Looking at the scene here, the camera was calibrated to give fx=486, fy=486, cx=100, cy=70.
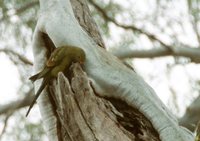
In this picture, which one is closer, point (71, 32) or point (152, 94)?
point (152, 94)

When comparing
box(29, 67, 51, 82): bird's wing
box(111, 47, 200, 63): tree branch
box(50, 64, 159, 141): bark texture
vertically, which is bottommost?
box(111, 47, 200, 63): tree branch

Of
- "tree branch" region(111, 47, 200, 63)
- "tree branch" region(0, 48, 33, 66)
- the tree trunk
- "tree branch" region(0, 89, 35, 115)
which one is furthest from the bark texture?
"tree branch" region(0, 48, 33, 66)

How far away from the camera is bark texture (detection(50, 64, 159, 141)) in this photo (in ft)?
6.03

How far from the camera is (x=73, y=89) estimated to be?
1912mm

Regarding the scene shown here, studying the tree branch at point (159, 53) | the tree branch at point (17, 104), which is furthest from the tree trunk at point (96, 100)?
the tree branch at point (159, 53)

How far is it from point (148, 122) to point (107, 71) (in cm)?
33

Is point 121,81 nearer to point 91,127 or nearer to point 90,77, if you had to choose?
point 90,77

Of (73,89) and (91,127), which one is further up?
(73,89)

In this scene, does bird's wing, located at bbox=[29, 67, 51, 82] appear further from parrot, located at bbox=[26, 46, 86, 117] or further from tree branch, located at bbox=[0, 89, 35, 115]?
tree branch, located at bbox=[0, 89, 35, 115]

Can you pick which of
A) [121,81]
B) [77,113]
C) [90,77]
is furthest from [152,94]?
[77,113]

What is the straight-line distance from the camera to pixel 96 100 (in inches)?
78.6

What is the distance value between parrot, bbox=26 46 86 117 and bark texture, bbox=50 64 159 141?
0.12 metres

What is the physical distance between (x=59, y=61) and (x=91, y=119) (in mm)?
346

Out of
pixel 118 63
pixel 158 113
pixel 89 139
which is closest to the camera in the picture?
pixel 89 139
